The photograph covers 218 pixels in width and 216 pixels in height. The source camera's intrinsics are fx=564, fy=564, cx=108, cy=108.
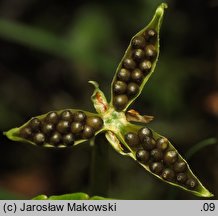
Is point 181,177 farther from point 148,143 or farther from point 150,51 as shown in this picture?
point 150,51

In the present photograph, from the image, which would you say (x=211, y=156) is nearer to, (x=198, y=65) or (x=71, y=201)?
(x=198, y=65)

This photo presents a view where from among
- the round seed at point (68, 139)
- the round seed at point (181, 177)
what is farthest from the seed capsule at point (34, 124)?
the round seed at point (181, 177)

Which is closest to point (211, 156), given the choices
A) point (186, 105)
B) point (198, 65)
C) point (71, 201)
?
point (186, 105)

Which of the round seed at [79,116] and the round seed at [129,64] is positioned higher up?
the round seed at [129,64]

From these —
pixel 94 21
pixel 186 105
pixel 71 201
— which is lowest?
pixel 71 201

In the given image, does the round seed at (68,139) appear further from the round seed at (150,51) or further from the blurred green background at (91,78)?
the blurred green background at (91,78)

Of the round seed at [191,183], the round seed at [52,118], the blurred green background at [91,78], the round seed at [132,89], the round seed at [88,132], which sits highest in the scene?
the blurred green background at [91,78]
